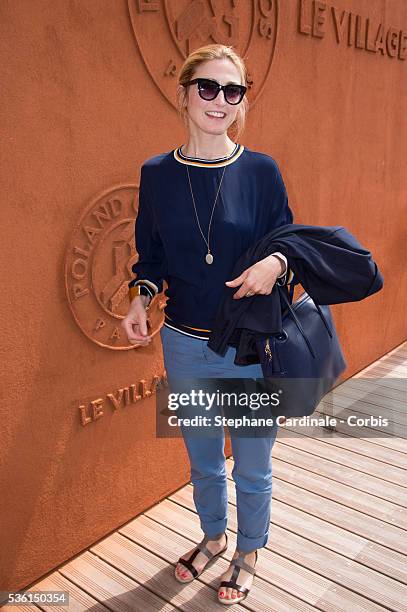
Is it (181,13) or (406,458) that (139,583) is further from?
(181,13)

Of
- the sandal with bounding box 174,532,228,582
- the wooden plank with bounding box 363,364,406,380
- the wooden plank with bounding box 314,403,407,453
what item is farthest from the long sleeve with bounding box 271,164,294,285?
the wooden plank with bounding box 363,364,406,380

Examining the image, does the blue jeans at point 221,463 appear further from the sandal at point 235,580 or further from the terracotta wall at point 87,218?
the terracotta wall at point 87,218

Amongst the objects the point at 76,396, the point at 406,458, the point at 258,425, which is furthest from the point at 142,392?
the point at 406,458

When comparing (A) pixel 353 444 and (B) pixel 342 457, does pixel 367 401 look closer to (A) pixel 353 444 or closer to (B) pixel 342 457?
(A) pixel 353 444

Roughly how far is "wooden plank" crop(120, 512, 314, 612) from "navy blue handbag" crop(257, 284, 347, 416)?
835 millimetres

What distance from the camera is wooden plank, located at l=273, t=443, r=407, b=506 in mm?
2648

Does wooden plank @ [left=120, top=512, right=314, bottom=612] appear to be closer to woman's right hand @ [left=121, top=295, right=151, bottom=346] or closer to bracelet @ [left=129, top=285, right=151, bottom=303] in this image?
woman's right hand @ [left=121, top=295, right=151, bottom=346]

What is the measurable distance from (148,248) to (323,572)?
1457 mm

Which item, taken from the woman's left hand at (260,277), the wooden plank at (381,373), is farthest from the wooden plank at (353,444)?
the woman's left hand at (260,277)

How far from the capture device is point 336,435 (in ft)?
10.7

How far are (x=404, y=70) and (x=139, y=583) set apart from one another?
3636 millimetres

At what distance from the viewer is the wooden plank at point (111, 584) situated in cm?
207

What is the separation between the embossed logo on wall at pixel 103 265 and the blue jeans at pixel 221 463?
1.21ft

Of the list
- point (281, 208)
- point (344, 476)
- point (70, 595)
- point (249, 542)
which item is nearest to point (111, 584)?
point (70, 595)
